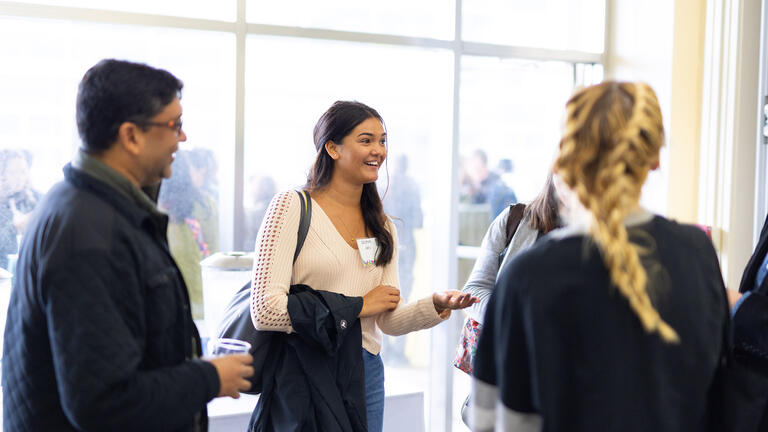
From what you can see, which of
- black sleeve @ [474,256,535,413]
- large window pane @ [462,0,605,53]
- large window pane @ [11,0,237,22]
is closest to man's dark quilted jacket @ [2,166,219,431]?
black sleeve @ [474,256,535,413]

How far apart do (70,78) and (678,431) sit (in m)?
2.98

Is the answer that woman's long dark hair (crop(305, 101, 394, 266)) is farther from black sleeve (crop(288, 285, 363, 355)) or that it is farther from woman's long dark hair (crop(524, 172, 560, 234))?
woman's long dark hair (crop(524, 172, 560, 234))

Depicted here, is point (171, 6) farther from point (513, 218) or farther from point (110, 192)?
point (110, 192)

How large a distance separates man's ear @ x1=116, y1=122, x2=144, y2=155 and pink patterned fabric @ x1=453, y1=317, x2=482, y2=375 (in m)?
1.59

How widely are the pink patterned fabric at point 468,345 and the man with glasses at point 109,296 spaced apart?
1.33 m

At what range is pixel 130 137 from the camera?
1284mm

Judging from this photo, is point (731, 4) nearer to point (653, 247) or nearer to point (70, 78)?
point (653, 247)

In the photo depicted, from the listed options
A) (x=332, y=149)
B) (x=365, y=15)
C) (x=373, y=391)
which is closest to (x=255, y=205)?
(x=365, y=15)

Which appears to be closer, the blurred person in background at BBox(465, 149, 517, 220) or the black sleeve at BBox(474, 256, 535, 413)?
the black sleeve at BBox(474, 256, 535, 413)

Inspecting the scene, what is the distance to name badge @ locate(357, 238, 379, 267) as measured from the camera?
86.7 inches

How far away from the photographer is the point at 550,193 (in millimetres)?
2404

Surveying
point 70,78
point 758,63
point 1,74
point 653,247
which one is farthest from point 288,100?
point 653,247

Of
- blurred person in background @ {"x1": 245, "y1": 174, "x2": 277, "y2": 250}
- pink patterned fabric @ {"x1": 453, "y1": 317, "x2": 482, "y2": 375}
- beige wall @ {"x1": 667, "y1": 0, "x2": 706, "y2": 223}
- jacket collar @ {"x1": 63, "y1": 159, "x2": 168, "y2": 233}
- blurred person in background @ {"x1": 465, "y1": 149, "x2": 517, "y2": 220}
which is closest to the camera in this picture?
jacket collar @ {"x1": 63, "y1": 159, "x2": 168, "y2": 233}

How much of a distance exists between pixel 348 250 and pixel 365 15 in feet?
6.39
